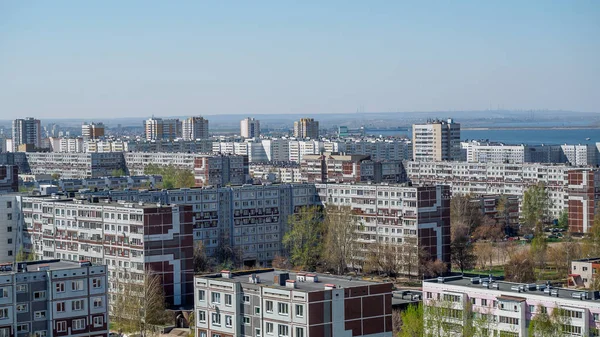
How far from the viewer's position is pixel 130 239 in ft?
88.2

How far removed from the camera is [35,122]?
314ft

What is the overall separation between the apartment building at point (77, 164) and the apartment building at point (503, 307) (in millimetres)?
42807

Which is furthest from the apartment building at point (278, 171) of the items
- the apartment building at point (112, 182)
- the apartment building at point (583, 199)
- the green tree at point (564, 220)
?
the apartment building at point (583, 199)

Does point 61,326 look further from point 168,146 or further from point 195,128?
point 195,128

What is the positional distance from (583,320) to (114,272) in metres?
12.2

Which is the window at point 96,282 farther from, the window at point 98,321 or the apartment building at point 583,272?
the apartment building at point 583,272

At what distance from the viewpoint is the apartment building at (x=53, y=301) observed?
18.0 meters

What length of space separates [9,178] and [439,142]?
3151 cm

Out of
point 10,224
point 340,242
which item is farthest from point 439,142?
point 10,224

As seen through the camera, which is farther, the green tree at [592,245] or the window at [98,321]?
the green tree at [592,245]

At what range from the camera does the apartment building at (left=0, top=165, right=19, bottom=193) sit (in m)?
42.3

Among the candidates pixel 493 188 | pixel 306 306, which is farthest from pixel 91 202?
pixel 493 188

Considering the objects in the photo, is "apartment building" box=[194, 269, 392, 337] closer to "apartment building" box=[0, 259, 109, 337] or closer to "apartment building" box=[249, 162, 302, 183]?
"apartment building" box=[0, 259, 109, 337]

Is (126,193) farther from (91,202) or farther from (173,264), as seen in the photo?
(173,264)
